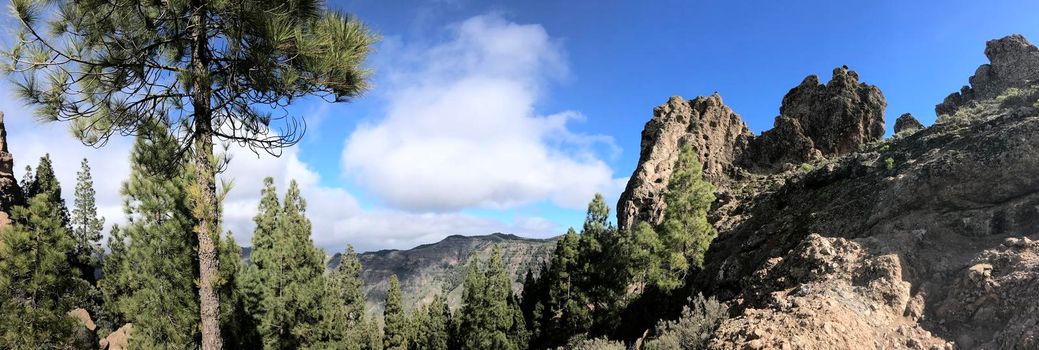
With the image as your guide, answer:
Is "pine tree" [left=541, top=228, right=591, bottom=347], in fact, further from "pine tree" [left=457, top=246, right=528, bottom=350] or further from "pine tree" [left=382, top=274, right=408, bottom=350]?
"pine tree" [left=382, top=274, right=408, bottom=350]

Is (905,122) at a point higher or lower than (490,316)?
higher

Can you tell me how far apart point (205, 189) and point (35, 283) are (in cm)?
1133

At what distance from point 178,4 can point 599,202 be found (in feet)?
103

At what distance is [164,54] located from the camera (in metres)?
6.32

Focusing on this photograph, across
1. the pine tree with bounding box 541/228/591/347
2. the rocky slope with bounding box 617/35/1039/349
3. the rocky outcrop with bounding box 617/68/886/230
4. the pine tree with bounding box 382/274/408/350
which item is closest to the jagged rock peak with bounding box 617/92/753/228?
the rocky outcrop with bounding box 617/68/886/230

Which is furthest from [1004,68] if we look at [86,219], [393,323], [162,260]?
[86,219]

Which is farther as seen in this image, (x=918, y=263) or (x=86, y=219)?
(x=86, y=219)

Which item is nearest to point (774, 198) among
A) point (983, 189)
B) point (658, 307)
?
point (658, 307)

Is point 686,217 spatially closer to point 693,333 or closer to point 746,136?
point 693,333

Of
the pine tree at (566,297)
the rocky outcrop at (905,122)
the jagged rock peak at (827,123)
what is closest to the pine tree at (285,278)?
the pine tree at (566,297)

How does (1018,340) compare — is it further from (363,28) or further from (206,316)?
(206,316)

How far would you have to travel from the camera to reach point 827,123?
55000mm

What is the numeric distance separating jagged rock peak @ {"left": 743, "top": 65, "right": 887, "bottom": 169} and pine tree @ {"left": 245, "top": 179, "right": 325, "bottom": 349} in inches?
2049

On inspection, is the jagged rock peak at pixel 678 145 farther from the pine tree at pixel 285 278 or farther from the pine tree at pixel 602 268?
the pine tree at pixel 285 278
